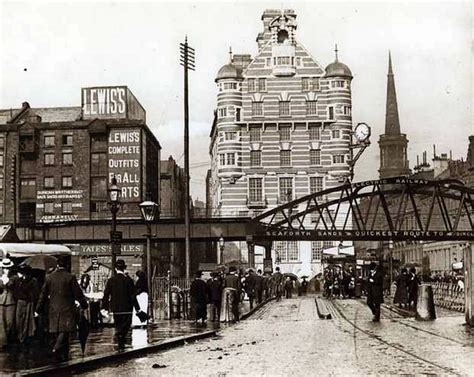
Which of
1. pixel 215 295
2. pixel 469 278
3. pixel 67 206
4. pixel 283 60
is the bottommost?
pixel 215 295

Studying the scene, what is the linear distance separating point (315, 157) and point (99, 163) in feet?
79.6

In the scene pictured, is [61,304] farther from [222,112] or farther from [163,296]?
[222,112]

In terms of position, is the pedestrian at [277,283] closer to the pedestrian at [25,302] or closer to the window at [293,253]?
the window at [293,253]

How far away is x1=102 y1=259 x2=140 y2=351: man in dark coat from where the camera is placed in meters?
17.7

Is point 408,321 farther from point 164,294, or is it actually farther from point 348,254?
point 348,254

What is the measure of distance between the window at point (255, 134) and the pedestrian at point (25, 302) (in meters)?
79.2

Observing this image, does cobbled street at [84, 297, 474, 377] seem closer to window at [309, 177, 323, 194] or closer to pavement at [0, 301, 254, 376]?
pavement at [0, 301, 254, 376]

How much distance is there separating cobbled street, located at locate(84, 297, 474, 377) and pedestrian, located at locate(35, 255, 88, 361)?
1039mm

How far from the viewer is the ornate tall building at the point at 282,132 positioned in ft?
318

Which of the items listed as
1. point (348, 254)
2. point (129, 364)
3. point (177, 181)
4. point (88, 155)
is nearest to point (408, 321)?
point (129, 364)

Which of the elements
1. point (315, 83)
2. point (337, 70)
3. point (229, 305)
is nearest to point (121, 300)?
point (229, 305)

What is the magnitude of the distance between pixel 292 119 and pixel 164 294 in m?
68.3

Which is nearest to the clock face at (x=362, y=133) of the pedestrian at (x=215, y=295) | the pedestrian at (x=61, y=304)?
the pedestrian at (x=215, y=295)

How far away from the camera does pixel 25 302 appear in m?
18.7
